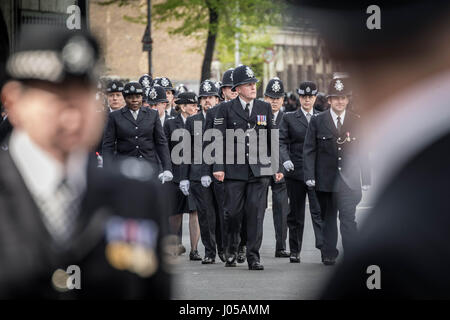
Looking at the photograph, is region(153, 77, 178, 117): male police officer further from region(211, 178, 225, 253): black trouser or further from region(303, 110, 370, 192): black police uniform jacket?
region(303, 110, 370, 192): black police uniform jacket

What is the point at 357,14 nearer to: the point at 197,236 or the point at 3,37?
the point at 197,236

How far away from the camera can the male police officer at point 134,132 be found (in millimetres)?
11164

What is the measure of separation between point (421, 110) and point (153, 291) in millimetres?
835

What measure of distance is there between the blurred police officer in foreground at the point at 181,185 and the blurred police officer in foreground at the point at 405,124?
1048 cm

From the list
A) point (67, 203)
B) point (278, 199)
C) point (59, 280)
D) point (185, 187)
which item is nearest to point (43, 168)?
point (67, 203)

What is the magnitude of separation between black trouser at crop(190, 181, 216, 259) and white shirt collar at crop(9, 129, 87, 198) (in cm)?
949

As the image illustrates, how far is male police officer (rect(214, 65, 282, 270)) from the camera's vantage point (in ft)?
35.5

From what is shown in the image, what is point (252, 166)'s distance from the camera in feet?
35.5

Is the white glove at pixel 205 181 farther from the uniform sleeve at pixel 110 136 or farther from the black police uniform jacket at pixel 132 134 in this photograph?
the uniform sleeve at pixel 110 136

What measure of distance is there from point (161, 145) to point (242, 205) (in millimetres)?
1264

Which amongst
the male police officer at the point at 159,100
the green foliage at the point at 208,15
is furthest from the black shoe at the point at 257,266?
the green foliage at the point at 208,15

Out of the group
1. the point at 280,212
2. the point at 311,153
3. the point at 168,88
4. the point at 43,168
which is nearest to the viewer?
the point at 43,168

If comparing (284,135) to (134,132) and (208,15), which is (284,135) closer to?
(134,132)
